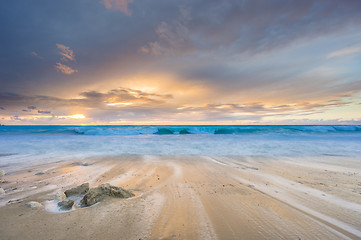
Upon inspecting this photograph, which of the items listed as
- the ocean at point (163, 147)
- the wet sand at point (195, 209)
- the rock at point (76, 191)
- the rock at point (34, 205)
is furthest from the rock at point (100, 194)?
the ocean at point (163, 147)

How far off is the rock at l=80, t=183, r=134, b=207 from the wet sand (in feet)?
0.52

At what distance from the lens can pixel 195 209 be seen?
2938 millimetres

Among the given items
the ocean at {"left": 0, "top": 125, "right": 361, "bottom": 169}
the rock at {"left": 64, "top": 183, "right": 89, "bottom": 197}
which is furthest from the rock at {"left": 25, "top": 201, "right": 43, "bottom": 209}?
the ocean at {"left": 0, "top": 125, "right": 361, "bottom": 169}

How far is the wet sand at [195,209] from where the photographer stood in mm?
2285

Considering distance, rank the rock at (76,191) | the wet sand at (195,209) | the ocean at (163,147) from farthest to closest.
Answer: the ocean at (163,147) < the rock at (76,191) < the wet sand at (195,209)

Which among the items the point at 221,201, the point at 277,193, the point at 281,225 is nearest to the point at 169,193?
the point at 221,201

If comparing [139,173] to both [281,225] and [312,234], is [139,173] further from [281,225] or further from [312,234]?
[312,234]

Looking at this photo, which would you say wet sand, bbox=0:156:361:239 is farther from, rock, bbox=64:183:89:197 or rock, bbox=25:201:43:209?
rock, bbox=64:183:89:197

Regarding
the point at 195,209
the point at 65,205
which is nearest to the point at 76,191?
the point at 65,205

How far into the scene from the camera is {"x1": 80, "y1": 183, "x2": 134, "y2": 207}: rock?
3.01 m

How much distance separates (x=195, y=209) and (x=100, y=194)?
1.98 meters

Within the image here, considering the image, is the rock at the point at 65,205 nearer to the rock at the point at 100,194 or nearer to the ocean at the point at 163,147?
the rock at the point at 100,194

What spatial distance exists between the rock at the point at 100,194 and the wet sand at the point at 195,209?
0.52 feet

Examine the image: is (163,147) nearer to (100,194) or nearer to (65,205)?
(100,194)
